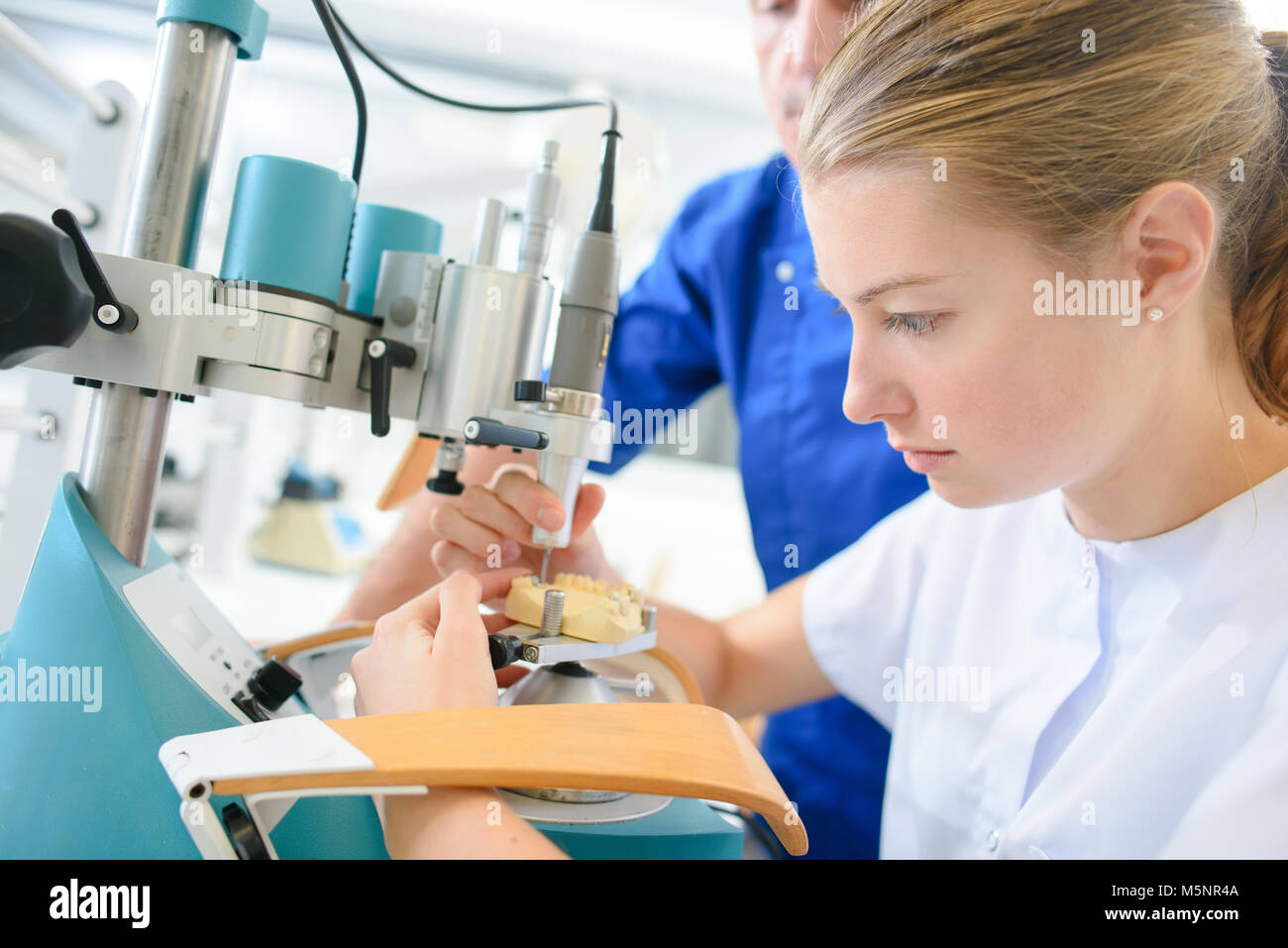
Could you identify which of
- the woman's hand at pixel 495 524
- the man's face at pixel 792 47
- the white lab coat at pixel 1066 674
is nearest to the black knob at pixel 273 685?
the woman's hand at pixel 495 524

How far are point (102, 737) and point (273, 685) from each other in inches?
3.9

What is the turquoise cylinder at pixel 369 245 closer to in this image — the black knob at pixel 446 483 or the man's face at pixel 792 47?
the black knob at pixel 446 483

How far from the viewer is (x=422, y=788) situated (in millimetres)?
406

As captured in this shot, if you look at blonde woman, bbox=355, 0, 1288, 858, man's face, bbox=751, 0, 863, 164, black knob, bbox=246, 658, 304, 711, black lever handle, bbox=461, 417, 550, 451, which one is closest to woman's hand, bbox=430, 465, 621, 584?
blonde woman, bbox=355, 0, 1288, 858

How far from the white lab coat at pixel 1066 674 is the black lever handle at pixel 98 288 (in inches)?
30.1

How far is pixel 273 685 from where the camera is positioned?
573 mm

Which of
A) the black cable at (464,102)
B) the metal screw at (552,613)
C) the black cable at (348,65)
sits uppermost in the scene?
the black cable at (464,102)

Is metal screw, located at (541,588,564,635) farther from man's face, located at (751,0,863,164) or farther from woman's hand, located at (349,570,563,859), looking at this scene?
man's face, located at (751,0,863,164)

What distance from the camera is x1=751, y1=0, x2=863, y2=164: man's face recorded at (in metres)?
0.94

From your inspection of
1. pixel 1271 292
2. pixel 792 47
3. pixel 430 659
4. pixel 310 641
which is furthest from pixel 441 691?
pixel 792 47

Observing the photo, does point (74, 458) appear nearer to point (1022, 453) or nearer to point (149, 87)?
point (149, 87)

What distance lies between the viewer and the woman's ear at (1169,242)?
23.3 inches

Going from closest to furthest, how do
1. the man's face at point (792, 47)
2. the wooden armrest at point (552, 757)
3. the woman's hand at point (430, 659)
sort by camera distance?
the wooden armrest at point (552, 757)
the woman's hand at point (430, 659)
the man's face at point (792, 47)

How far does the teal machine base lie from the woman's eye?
0.39 metres
